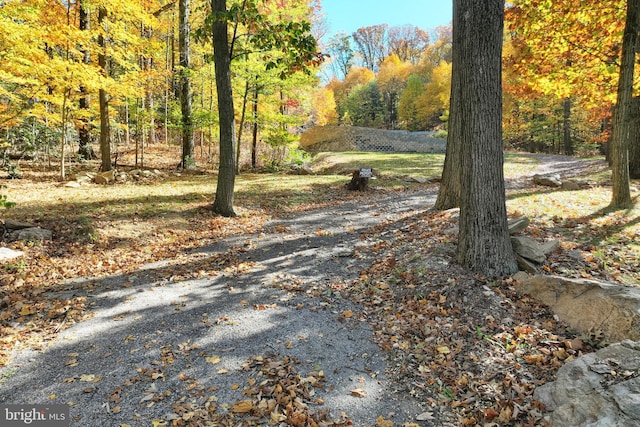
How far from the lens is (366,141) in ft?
94.1

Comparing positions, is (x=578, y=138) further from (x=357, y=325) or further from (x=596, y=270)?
(x=357, y=325)

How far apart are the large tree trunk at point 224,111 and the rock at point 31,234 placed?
329 centimetres

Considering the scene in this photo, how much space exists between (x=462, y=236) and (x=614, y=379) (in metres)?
2.34

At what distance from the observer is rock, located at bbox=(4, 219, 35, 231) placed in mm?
6164

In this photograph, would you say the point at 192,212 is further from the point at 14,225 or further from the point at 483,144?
the point at 483,144

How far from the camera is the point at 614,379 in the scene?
254 centimetres

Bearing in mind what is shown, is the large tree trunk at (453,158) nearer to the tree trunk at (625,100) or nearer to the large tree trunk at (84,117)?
the tree trunk at (625,100)

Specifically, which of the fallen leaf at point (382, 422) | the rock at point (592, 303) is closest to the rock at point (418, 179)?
the rock at point (592, 303)

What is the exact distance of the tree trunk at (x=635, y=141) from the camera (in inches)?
355

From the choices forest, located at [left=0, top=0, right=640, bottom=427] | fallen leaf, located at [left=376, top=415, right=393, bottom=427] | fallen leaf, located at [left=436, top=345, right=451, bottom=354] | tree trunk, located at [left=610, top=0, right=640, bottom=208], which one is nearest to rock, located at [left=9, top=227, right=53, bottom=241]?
forest, located at [left=0, top=0, right=640, bottom=427]

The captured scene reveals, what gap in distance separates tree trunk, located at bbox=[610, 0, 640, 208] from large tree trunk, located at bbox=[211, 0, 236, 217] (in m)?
7.58

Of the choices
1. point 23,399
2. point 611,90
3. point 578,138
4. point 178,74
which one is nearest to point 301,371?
point 23,399

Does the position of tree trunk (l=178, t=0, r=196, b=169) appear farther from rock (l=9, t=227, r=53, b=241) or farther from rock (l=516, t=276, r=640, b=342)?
rock (l=516, t=276, r=640, b=342)

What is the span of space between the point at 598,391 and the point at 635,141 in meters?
9.91
